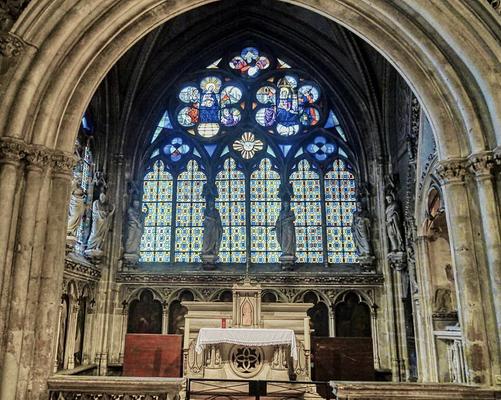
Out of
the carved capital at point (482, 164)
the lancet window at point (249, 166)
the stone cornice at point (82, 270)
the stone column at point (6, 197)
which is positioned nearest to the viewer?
the stone column at point (6, 197)

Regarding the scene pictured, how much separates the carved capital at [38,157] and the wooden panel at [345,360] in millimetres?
6553

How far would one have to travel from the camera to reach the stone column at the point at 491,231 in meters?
7.16

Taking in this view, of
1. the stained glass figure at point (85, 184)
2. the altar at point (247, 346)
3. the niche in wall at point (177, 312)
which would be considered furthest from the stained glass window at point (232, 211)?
the altar at point (247, 346)

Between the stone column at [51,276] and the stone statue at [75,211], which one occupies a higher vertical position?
the stone statue at [75,211]

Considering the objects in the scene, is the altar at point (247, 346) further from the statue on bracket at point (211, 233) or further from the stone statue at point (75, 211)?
the statue on bracket at point (211, 233)

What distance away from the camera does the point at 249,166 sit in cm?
1559

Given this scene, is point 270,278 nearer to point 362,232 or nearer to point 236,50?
point 362,232

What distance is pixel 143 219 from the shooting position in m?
14.9

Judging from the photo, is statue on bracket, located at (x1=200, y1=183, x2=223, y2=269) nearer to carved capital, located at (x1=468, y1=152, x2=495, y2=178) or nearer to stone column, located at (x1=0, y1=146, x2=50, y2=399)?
stone column, located at (x1=0, y1=146, x2=50, y2=399)

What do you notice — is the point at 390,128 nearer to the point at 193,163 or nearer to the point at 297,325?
the point at 193,163

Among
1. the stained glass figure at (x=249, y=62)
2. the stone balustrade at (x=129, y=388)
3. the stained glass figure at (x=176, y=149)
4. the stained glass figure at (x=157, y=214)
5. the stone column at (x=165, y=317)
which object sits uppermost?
the stained glass figure at (x=249, y=62)

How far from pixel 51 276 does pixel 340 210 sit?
9.81 meters

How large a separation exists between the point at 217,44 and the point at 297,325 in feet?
34.6

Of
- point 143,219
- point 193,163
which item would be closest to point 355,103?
point 193,163
